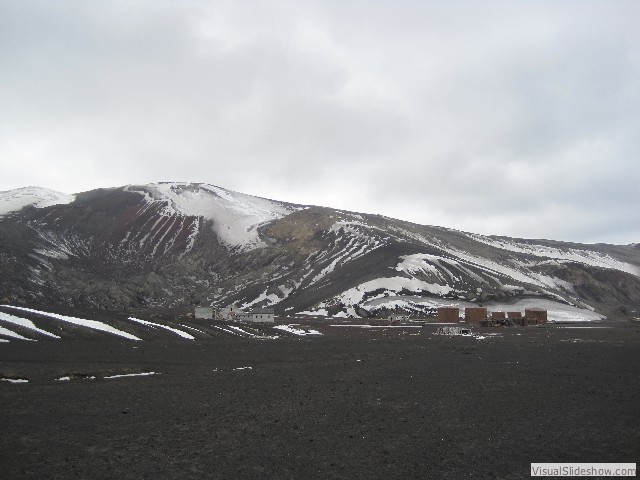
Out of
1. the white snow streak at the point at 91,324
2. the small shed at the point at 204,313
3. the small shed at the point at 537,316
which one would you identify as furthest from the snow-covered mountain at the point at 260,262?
the white snow streak at the point at 91,324

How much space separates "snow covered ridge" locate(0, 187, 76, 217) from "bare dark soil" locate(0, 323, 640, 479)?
6604 inches

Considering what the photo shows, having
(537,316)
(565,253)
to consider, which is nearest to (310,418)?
(537,316)

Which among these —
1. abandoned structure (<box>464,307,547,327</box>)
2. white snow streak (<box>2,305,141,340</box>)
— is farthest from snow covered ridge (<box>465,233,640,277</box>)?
white snow streak (<box>2,305,141,340</box>)

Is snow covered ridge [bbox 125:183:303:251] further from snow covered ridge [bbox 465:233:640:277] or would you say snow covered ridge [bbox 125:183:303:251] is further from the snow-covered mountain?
snow covered ridge [bbox 465:233:640:277]

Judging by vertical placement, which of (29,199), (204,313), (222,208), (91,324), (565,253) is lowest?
(204,313)

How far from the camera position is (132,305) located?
342 ft

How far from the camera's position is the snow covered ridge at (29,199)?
17125 cm

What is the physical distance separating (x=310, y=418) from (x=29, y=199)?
19587 centimetres

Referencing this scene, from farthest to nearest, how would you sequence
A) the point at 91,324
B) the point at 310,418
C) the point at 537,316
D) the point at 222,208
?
the point at 222,208, the point at 537,316, the point at 91,324, the point at 310,418

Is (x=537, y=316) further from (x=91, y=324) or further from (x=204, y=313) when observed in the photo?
(x=91, y=324)

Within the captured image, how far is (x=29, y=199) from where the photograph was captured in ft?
594

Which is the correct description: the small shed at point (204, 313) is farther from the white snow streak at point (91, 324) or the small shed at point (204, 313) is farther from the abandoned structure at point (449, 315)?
the abandoned structure at point (449, 315)

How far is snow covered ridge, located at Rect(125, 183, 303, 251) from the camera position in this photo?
153350 mm

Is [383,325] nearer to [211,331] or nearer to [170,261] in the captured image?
[211,331]
